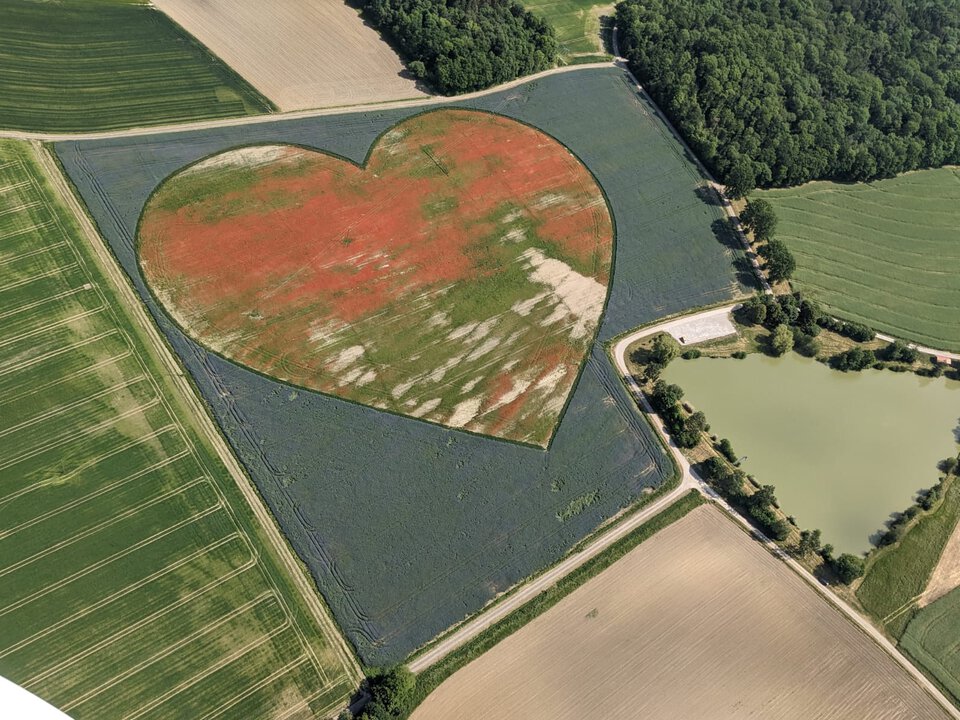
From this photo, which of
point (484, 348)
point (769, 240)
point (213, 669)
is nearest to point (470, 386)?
point (484, 348)

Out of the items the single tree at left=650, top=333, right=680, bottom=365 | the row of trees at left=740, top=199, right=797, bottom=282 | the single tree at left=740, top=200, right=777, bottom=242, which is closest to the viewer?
the single tree at left=650, top=333, right=680, bottom=365

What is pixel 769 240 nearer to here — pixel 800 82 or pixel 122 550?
pixel 800 82

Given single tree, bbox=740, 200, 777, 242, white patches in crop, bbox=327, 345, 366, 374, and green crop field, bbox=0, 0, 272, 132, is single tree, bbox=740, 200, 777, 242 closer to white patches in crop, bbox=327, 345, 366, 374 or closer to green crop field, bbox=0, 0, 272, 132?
white patches in crop, bbox=327, 345, 366, 374

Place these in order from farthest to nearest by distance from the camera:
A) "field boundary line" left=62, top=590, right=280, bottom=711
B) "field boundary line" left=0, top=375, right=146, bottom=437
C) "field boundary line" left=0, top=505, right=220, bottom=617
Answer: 1. "field boundary line" left=0, top=375, right=146, bottom=437
2. "field boundary line" left=0, top=505, right=220, bottom=617
3. "field boundary line" left=62, top=590, right=280, bottom=711

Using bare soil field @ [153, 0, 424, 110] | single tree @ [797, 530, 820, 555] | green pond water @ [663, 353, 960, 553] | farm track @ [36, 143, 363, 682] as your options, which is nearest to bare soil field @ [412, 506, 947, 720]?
single tree @ [797, 530, 820, 555]

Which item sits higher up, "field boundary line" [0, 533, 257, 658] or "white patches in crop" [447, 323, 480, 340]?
"white patches in crop" [447, 323, 480, 340]

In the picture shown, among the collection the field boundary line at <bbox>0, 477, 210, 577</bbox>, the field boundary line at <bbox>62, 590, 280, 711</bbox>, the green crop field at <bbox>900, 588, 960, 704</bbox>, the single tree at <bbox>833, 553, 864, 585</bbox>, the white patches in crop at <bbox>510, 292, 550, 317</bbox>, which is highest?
the white patches in crop at <bbox>510, 292, 550, 317</bbox>
